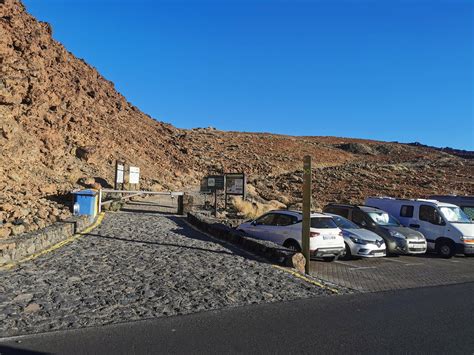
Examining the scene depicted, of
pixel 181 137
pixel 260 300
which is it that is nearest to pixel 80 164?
pixel 260 300

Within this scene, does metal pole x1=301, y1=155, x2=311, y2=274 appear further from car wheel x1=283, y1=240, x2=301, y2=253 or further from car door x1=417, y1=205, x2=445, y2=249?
car door x1=417, y1=205, x2=445, y2=249

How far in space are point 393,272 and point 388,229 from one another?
12.5ft

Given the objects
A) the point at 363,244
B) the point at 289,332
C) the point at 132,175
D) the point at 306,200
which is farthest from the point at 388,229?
the point at 132,175

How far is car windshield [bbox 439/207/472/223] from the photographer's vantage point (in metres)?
15.9

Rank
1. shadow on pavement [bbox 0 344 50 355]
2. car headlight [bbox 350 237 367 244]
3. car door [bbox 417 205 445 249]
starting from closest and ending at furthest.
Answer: shadow on pavement [bbox 0 344 50 355], car headlight [bbox 350 237 367 244], car door [bbox 417 205 445 249]

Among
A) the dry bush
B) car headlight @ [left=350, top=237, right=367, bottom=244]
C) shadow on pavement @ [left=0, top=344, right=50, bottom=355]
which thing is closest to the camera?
shadow on pavement @ [left=0, top=344, right=50, bottom=355]

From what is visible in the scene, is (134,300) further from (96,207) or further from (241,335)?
(96,207)

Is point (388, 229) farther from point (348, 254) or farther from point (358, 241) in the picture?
point (348, 254)

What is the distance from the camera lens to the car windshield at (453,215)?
15948 millimetres

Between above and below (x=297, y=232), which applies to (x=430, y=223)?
above

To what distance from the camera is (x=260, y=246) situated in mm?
11242

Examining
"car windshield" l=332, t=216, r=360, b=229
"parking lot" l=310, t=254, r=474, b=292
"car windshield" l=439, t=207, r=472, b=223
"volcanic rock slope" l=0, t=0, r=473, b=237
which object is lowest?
"parking lot" l=310, t=254, r=474, b=292

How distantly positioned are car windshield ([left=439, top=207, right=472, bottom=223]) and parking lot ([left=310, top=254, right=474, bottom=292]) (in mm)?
1988

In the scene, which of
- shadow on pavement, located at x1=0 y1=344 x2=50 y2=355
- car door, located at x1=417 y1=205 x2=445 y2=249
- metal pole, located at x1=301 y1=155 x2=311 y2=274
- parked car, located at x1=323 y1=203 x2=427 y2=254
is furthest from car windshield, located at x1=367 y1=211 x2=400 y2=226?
shadow on pavement, located at x1=0 y1=344 x2=50 y2=355
